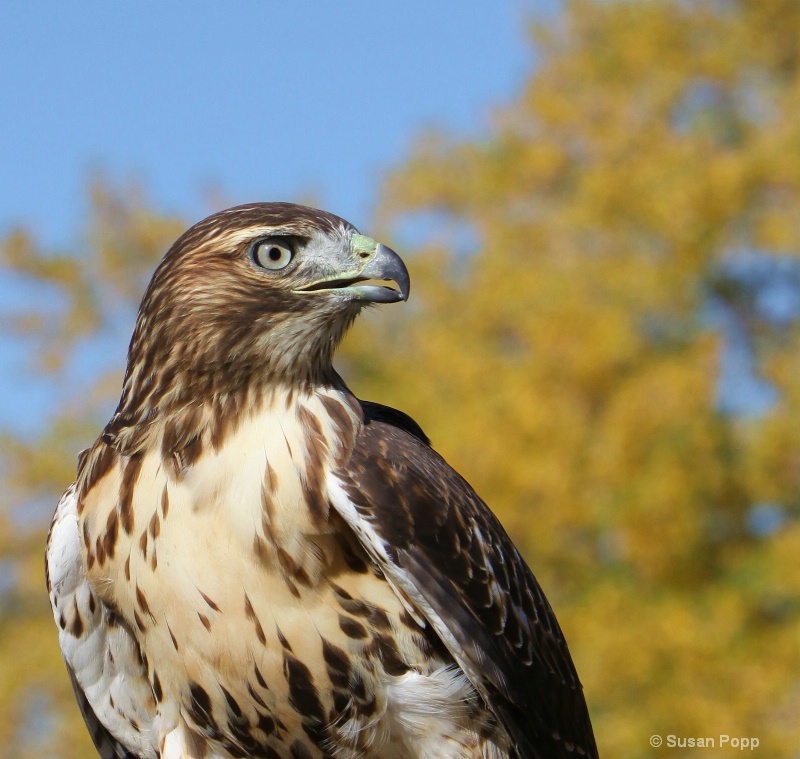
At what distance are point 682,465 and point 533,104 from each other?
259 inches

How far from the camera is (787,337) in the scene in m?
13.9

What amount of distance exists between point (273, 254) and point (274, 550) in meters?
0.82

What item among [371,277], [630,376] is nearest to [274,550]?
[371,277]

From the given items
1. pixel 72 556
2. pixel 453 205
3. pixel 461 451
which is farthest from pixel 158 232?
pixel 72 556

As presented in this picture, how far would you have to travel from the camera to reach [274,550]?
2941 millimetres

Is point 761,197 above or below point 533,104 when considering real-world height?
below

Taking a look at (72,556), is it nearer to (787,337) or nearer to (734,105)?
(787,337)

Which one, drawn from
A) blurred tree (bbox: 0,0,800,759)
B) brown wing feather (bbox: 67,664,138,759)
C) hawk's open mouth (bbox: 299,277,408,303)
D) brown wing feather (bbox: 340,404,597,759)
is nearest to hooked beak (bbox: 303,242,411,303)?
hawk's open mouth (bbox: 299,277,408,303)

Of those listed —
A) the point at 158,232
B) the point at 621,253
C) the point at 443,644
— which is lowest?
the point at 443,644

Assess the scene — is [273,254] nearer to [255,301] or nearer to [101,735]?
[255,301]

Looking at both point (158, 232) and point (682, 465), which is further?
point (158, 232)

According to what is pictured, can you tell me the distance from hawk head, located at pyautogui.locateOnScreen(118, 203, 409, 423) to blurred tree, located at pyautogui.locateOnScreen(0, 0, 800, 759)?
28.8 feet

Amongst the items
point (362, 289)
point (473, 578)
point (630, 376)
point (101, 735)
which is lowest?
point (101, 735)

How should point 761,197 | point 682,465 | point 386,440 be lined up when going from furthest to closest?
point 761,197 < point 682,465 < point 386,440
